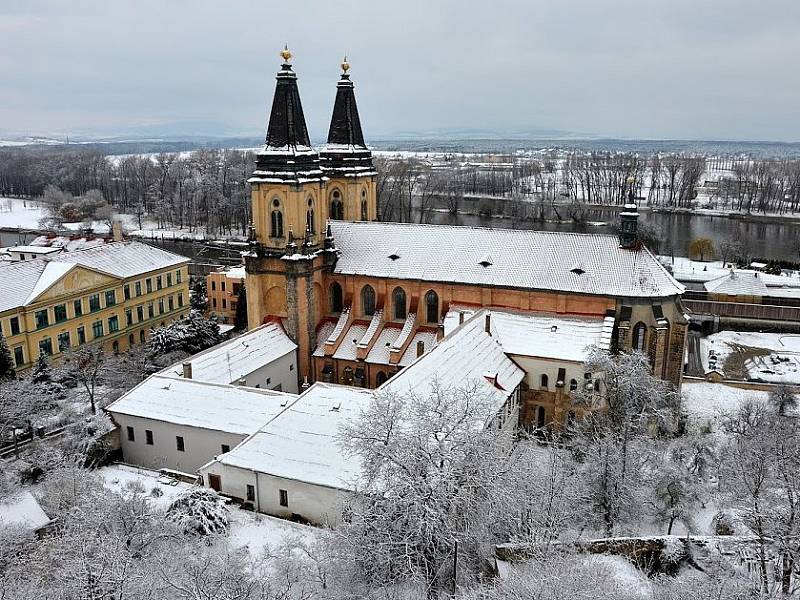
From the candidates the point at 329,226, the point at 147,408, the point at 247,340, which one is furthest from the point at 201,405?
the point at 329,226

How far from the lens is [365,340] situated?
121ft

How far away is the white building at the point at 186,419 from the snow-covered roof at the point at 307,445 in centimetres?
189

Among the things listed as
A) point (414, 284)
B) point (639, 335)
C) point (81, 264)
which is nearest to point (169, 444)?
point (414, 284)

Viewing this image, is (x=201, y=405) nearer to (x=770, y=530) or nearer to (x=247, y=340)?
(x=247, y=340)

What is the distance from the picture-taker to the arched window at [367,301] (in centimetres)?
3900

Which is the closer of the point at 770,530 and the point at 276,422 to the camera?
the point at 770,530

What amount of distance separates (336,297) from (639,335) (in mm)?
17056

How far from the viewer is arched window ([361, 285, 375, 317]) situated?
39.0 metres

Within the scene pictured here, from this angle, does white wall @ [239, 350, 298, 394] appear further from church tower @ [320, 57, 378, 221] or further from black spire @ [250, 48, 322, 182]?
church tower @ [320, 57, 378, 221]

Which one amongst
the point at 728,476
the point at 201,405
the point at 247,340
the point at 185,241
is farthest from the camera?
the point at 185,241

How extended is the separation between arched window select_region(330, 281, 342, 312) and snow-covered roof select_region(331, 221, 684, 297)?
105 cm

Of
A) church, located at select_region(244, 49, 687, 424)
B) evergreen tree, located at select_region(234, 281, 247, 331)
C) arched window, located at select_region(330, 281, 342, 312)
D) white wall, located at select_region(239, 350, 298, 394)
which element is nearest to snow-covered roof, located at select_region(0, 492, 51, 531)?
white wall, located at select_region(239, 350, 298, 394)

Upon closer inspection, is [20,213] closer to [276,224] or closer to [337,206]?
[337,206]

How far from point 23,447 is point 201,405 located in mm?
8859
